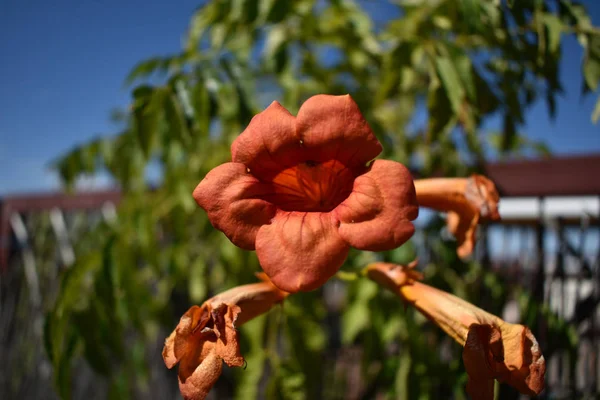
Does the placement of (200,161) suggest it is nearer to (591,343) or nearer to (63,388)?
(63,388)

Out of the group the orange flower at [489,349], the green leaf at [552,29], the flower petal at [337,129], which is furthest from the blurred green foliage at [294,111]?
the flower petal at [337,129]

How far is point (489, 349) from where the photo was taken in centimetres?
106

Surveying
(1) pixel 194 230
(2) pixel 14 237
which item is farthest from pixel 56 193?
(1) pixel 194 230

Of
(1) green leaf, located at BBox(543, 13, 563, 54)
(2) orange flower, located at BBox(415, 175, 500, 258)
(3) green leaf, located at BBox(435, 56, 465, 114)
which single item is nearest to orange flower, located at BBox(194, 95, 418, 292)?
(2) orange flower, located at BBox(415, 175, 500, 258)

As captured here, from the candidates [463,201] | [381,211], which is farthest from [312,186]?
[463,201]

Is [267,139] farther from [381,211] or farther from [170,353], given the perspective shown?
[170,353]

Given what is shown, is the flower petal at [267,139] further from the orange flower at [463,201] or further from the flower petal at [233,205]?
the orange flower at [463,201]

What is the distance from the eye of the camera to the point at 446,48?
1.78 meters

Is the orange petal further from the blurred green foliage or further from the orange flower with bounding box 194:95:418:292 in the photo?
the blurred green foliage

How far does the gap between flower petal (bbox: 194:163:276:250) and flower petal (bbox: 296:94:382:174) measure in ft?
0.63

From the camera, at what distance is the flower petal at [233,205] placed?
40.2 inches

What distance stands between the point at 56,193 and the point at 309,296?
446 centimetres

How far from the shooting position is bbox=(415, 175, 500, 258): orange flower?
55.2 inches

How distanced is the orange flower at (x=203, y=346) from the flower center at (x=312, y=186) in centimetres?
33
